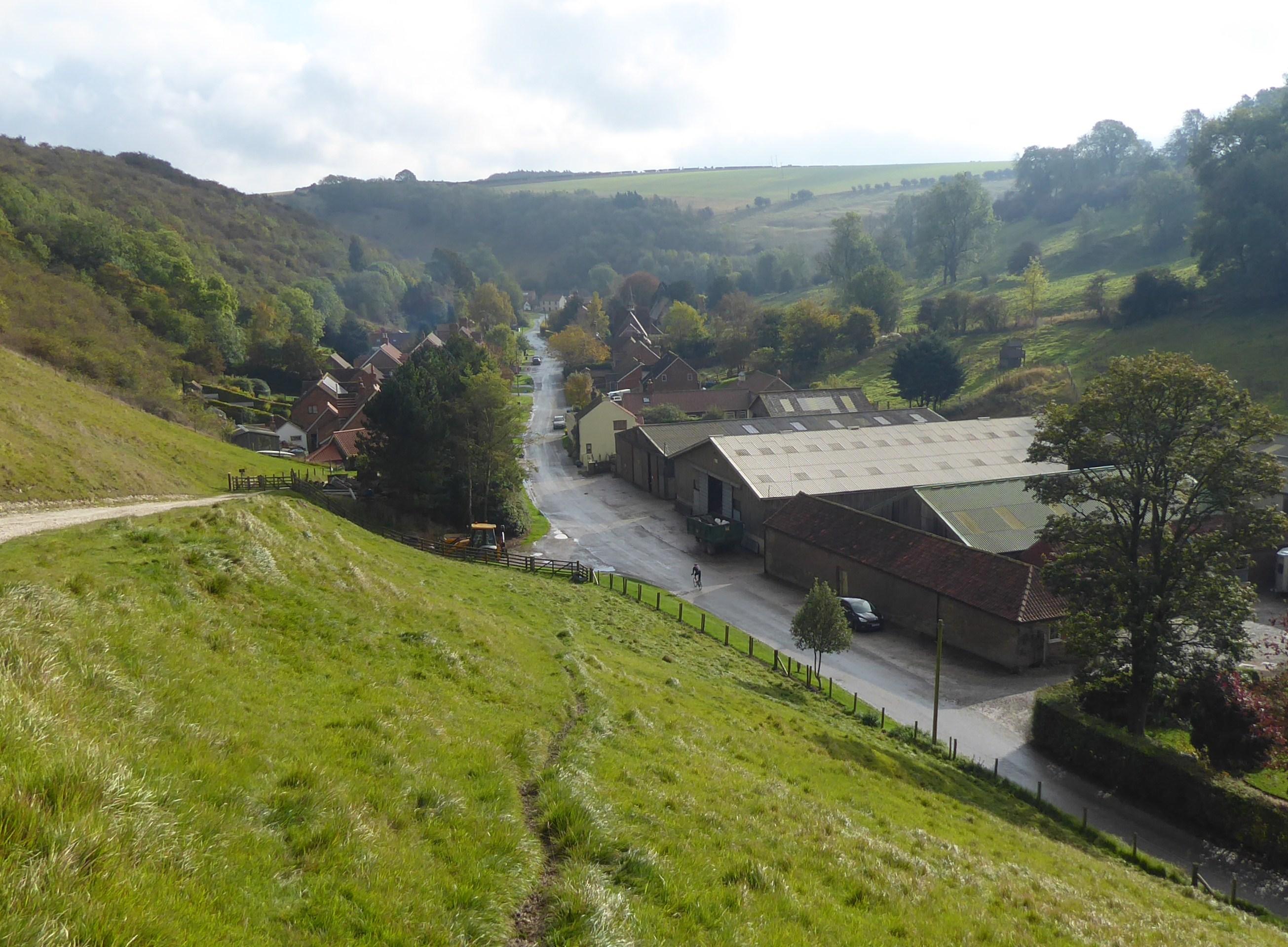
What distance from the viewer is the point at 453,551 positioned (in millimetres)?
42312

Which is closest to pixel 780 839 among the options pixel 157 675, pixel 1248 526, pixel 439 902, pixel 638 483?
pixel 439 902

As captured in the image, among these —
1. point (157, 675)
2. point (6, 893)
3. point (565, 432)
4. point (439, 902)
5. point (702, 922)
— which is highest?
point (6, 893)

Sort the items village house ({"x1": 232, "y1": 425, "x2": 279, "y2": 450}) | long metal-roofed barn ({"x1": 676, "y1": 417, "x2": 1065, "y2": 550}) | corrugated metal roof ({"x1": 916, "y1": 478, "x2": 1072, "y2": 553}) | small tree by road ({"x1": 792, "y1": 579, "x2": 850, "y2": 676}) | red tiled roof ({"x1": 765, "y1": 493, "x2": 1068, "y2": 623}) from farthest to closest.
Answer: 1. village house ({"x1": 232, "y1": 425, "x2": 279, "y2": 450})
2. long metal-roofed barn ({"x1": 676, "y1": 417, "x2": 1065, "y2": 550})
3. corrugated metal roof ({"x1": 916, "y1": 478, "x2": 1072, "y2": 553})
4. red tiled roof ({"x1": 765, "y1": 493, "x2": 1068, "y2": 623})
5. small tree by road ({"x1": 792, "y1": 579, "x2": 850, "y2": 676})

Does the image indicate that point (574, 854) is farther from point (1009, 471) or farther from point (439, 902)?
point (1009, 471)

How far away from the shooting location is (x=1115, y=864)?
720 inches

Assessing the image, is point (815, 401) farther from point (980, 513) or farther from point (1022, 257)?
point (1022, 257)

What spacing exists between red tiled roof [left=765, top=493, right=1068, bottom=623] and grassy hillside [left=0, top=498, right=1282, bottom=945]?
1210 cm

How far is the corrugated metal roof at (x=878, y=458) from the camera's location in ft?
164

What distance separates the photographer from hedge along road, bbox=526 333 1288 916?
21094 millimetres

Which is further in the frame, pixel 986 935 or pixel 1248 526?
pixel 1248 526

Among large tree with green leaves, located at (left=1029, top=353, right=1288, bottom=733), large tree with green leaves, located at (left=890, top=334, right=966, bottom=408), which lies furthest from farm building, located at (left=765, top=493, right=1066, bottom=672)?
large tree with green leaves, located at (left=890, top=334, right=966, bottom=408)

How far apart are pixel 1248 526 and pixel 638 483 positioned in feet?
152

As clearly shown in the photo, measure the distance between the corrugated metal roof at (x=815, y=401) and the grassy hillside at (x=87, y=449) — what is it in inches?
1646

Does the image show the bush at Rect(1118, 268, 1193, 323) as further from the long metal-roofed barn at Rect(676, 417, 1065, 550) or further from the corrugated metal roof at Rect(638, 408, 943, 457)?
the long metal-roofed barn at Rect(676, 417, 1065, 550)
